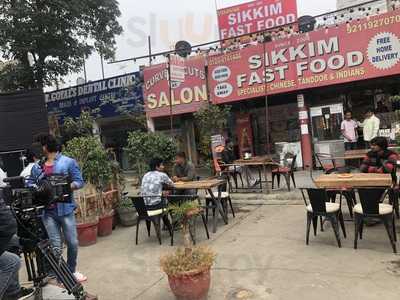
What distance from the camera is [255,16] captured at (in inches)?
541

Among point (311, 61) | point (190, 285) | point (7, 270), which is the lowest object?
point (190, 285)

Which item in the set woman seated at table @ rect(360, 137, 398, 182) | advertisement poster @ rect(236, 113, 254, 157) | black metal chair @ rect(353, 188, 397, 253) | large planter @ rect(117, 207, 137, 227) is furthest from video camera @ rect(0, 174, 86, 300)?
advertisement poster @ rect(236, 113, 254, 157)

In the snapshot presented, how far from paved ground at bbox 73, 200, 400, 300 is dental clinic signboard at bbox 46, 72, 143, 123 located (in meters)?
9.09

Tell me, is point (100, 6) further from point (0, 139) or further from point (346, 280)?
point (346, 280)

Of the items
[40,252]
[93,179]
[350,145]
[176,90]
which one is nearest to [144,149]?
[93,179]

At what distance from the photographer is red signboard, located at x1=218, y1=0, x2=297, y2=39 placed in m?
13.4

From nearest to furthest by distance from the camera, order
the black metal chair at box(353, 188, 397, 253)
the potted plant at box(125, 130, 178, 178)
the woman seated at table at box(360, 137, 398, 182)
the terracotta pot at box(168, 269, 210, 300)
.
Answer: the terracotta pot at box(168, 269, 210, 300)
the black metal chair at box(353, 188, 397, 253)
the woman seated at table at box(360, 137, 398, 182)
the potted plant at box(125, 130, 178, 178)

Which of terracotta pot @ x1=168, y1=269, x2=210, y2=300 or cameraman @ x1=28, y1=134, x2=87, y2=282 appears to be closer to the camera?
terracotta pot @ x1=168, y1=269, x2=210, y2=300

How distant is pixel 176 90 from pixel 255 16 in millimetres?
3659

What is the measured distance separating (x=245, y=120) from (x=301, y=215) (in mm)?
7278

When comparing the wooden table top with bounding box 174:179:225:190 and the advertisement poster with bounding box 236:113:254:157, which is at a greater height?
the advertisement poster with bounding box 236:113:254:157

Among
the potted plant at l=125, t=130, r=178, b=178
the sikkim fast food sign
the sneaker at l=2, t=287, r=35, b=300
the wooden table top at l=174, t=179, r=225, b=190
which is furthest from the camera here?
the sikkim fast food sign

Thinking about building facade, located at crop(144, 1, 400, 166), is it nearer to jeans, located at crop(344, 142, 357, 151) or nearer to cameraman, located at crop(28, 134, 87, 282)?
jeans, located at crop(344, 142, 357, 151)

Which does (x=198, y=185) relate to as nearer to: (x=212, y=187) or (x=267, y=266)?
(x=212, y=187)
